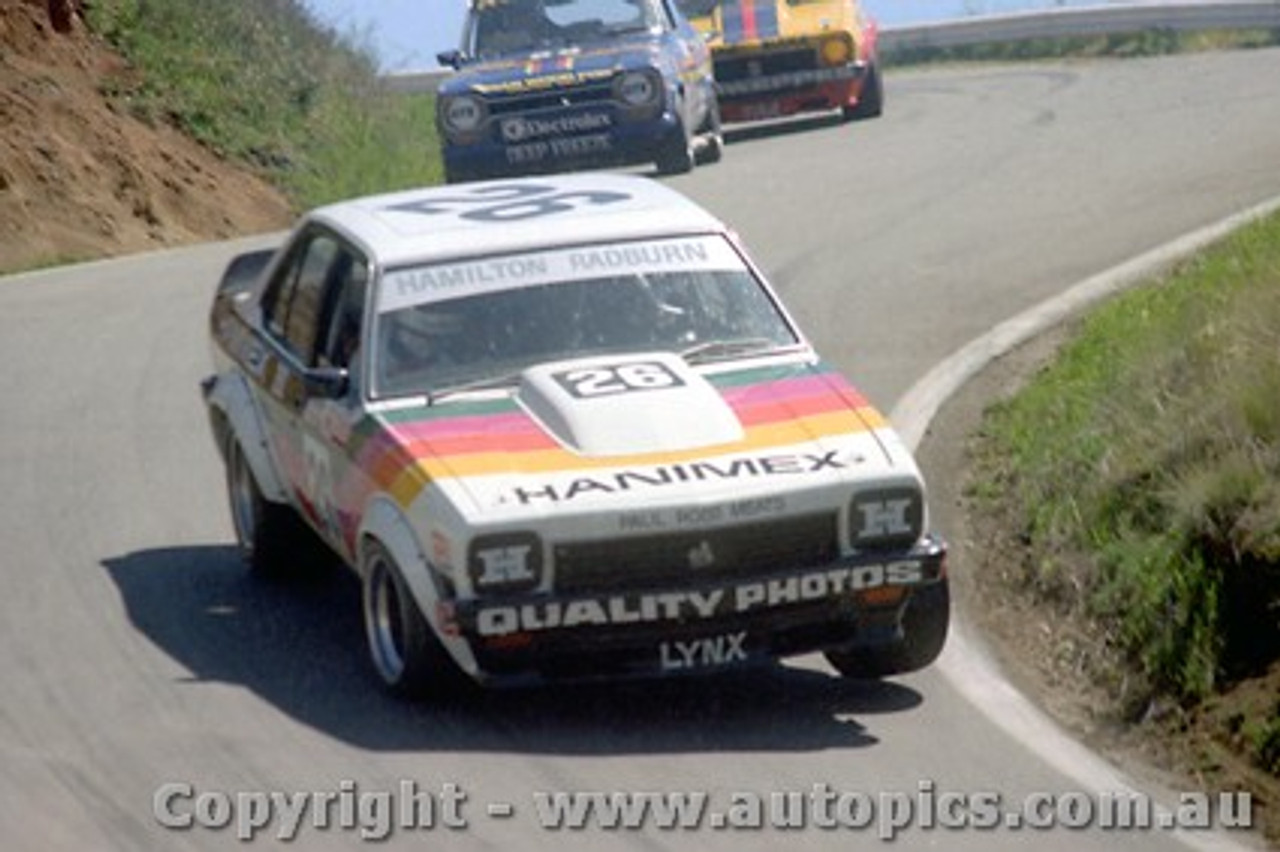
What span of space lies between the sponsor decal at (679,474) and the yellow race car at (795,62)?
1778 cm

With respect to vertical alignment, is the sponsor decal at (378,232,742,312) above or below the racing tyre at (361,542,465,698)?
above

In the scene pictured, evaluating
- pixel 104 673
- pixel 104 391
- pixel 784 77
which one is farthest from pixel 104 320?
pixel 784 77

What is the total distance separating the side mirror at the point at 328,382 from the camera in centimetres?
979

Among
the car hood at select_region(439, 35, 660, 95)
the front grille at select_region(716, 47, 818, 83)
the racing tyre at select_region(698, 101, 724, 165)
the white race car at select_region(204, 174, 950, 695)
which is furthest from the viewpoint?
the front grille at select_region(716, 47, 818, 83)

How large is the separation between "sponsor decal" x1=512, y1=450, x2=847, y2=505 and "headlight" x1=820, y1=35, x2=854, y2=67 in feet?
58.1

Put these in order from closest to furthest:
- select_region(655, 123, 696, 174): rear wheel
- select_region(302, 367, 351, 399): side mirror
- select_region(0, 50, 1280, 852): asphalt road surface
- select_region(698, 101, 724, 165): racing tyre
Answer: select_region(0, 50, 1280, 852): asphalt road surface < select_region(302, 367, 351, 399): side mirror < select_region(655, 123, 696, 174): rear wheel < select_region(698, 101, 724, 165): racing tyre

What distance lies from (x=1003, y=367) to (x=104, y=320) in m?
5.80

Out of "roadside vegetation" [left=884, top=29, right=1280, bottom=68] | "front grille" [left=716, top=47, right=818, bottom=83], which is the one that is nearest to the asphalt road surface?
"front grille" [left=716, top=47, right=818, bottom=83]

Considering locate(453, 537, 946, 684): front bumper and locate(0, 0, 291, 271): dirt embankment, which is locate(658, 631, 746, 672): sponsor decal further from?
locate(0, 0, 291, 271): dirt embankment

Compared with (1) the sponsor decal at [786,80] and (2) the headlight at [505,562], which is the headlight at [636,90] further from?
(2) the headlight at [505,562]

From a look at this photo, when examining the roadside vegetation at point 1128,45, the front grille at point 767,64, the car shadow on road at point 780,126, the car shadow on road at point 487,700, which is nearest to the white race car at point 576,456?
the car shadow on road at point 487,700

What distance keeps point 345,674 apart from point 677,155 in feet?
44.8

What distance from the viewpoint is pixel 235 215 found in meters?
23.0

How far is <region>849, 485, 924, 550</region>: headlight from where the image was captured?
29.5ft
